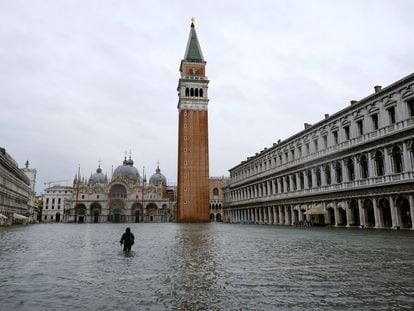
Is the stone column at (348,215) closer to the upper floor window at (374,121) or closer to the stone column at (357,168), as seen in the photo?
the stone column at (357,168)

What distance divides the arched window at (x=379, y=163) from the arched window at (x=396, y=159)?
1.41 meters

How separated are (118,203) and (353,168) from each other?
76967mm

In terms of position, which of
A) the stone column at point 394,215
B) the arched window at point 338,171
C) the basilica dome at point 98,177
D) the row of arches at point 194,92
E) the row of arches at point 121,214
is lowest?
the stone column at point 394,215

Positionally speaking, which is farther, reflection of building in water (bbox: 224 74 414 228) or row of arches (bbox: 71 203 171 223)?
row of arches (bbox: 71 203 171 223)

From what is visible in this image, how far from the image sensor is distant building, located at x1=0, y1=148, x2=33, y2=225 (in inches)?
2030

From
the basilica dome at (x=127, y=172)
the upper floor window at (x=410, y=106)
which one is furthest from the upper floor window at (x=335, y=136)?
the basilica dome at (x=127, y=172)

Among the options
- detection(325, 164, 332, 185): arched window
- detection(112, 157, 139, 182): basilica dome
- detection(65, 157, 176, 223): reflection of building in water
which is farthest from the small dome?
detection(325, 164, 332, 185): arched window

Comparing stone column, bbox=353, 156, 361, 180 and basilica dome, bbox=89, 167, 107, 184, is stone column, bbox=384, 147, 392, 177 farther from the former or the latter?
basilica dome, bbox=89, 167, 107, 184

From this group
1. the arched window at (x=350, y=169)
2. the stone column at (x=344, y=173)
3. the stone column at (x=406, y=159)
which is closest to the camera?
the stone column at (x=406, y=159)

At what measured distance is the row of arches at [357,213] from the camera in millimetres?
28000

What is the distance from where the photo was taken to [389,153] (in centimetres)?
2872

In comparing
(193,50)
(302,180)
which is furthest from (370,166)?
(193,50)

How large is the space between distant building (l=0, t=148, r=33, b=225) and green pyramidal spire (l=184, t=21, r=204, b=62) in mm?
40942

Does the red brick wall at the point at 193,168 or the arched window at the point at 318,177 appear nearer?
the arched window at the point at 318,177
